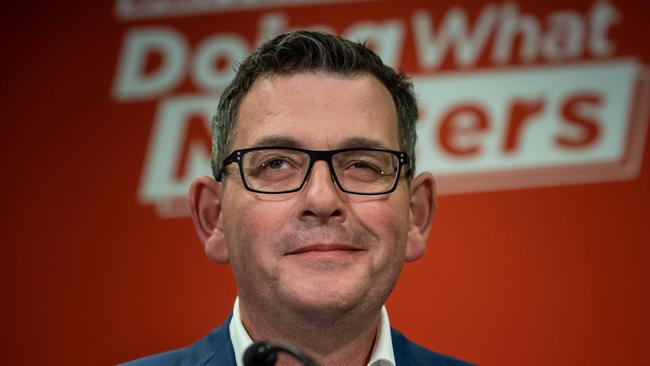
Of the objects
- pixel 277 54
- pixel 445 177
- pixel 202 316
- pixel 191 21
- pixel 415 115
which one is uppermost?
pixel 191 21

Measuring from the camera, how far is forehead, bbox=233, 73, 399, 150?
1.36 m

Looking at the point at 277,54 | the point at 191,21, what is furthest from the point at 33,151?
the point at 277,54

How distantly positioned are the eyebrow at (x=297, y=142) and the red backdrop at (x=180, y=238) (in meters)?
1.19

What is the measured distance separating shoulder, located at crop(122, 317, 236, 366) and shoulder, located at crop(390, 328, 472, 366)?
33cm

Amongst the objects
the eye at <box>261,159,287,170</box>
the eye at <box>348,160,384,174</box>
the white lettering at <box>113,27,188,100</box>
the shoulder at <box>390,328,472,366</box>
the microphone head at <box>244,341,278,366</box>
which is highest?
the white lettering at <box>113,27,188,100</box>

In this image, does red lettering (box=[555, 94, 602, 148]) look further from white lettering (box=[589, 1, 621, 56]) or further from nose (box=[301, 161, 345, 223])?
nose (box=[301, 161, 345, 223])

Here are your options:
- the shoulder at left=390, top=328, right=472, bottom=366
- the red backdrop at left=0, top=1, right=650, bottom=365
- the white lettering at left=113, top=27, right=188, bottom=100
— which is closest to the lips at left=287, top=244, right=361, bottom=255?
the shoulder at left=390, top=328, right=472, bottom=366

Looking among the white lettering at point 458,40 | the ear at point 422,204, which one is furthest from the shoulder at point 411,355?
the white lettering at point 458,40

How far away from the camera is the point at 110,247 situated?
2.59 meters

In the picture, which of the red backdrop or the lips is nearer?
the lips

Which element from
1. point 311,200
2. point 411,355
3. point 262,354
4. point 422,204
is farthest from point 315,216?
point 411,355

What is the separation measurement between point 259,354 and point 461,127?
1.60 metres

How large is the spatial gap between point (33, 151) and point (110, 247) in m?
0.40

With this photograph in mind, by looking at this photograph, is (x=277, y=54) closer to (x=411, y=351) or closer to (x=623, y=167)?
(x=411, y=351)
